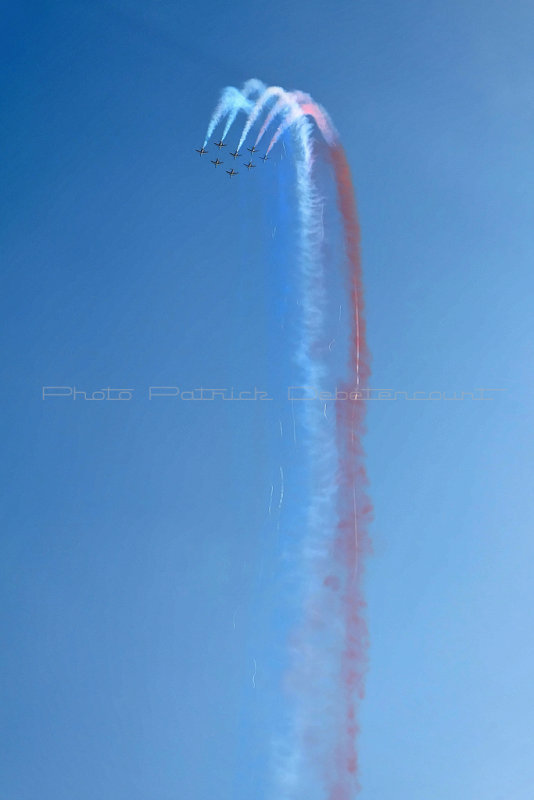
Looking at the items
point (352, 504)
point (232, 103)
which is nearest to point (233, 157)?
point (232, 103)

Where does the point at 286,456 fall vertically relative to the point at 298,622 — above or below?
above

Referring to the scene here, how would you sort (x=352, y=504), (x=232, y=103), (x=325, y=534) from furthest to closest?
(x=352, y=504), (x=325, y=534), (x=232, y=103)

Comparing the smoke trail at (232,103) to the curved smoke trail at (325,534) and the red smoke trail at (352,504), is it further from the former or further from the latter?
the red smoke trail at (352,504)

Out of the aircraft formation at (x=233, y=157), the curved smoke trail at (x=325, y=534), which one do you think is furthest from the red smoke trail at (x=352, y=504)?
the aircraft formation at (x=233, y=157)

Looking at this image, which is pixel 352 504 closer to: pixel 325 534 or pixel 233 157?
pixel 325 534

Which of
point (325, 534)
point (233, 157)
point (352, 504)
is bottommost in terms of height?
point (325, 534)

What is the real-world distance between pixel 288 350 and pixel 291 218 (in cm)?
298

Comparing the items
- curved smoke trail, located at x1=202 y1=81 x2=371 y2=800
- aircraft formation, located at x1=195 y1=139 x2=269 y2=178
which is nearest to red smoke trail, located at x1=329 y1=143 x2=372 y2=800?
curved smoke trail, located at x1=202 y1=81 x2=371 y2=800

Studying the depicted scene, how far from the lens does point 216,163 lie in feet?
52.5

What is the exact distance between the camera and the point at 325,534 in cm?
1617

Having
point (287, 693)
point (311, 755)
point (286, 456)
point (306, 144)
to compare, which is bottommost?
point (311, 755)

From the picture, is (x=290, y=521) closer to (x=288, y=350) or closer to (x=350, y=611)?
(x=350, y=611)

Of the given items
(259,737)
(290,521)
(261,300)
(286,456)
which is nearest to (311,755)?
(259,737)

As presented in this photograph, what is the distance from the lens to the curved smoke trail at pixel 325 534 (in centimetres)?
1612
